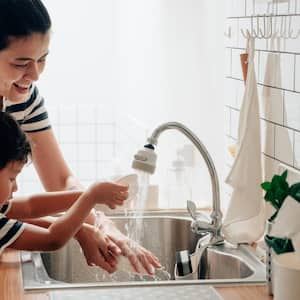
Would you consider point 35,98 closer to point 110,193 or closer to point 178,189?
point 110,193

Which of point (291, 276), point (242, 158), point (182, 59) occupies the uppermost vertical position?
point (182, 59)

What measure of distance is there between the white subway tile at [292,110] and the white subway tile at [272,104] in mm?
31

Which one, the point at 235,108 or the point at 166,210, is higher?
the point at 235,108

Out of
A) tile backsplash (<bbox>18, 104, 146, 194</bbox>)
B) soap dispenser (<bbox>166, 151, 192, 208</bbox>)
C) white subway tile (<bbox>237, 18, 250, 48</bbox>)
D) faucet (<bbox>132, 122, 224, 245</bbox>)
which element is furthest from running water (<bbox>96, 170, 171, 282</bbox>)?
tile backsplash (<bbox>18, 104, 146, 194</bbox>)

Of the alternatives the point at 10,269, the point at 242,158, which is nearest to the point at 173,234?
the point at 242,158

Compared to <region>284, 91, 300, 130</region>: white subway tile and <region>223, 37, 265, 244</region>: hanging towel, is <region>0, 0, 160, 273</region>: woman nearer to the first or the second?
<region>223, 37, 265, 244</region>: hanging towel

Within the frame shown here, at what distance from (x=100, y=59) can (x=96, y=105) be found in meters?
0.24

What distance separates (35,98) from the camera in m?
2.04

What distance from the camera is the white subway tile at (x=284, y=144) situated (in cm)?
179

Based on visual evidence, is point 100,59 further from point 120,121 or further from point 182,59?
point 182,59

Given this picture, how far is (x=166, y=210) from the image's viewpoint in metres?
2.30

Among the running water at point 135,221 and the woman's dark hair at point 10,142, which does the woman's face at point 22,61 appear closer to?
the woman's dark hair at point 10,142

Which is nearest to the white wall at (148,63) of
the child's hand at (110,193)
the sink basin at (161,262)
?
the sink basin at (161,262)

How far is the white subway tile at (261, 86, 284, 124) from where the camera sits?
185cm
